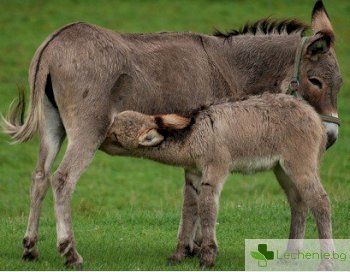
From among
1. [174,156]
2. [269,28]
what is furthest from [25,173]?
[174,156]

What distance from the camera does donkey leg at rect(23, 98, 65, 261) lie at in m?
9.16

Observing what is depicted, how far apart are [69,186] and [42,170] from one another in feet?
1.98

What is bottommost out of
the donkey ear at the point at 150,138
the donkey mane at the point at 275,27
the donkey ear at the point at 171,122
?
the donkey ear at the point at 150,138

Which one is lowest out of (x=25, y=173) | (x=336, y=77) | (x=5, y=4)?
(x=25, y=173)

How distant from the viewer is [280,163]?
343 inches

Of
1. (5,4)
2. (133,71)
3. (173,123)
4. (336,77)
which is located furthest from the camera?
(5,4)

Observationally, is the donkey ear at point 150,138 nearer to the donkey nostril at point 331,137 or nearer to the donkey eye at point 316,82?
the donkey nostril at point 331,137

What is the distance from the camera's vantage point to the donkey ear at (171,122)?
8672mm

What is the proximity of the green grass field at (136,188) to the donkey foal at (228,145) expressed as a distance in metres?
0.81

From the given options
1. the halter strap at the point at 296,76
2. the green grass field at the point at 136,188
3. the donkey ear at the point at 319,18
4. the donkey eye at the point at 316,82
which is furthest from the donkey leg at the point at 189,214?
the donkey ear at the point at 319,18

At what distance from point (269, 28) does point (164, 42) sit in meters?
1.56

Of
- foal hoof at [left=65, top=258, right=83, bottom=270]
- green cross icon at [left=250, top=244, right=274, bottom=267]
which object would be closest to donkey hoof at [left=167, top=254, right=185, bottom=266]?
green cross icon at [left=250, top=244, right=274, bottom=267]

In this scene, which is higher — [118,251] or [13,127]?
[13,127]

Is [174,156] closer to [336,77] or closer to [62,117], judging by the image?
[62,117]
